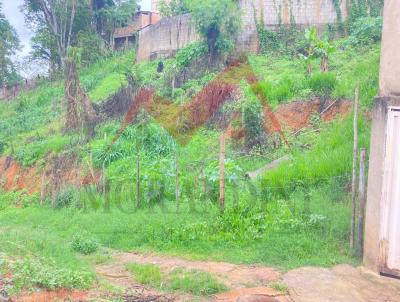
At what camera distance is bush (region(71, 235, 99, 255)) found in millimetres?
6823

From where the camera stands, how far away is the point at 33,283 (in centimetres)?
480

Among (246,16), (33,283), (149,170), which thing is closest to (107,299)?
(33,283)

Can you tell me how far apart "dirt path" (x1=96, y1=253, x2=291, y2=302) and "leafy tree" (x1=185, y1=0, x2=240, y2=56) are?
12.3 meters

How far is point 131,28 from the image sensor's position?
28281 mm

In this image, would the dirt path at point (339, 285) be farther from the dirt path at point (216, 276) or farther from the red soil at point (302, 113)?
the red soil at point (302, 113)

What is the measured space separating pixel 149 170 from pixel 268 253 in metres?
4.86

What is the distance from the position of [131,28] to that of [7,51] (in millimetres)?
7524

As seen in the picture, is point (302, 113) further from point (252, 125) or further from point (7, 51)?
point (7, 51)

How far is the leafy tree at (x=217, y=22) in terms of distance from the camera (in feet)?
55.8

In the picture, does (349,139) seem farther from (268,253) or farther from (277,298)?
(277,298)

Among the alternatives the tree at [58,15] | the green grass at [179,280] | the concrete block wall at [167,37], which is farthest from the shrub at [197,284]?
the tree at [58,15]

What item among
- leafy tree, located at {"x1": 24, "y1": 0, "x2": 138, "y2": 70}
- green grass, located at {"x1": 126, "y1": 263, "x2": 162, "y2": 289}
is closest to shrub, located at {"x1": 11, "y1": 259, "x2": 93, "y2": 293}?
green grass, located at {"x1": 126, "y1": 263, "x2": 162, "y2": 289}

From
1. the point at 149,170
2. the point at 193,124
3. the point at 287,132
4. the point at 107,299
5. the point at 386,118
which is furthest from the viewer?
the point at 193,124

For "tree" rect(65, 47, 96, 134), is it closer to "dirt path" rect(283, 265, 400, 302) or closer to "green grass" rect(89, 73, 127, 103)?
"green grass" rect(89, 73, 127, 103)
